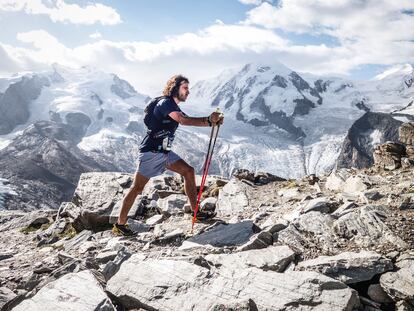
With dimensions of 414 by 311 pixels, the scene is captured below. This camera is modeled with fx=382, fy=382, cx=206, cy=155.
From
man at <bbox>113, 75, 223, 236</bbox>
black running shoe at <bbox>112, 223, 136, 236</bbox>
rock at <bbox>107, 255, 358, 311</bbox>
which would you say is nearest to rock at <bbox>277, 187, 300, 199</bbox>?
man at <bbox>113, 75, 223, 236</bbox>

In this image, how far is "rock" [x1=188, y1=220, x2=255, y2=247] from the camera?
724 cm

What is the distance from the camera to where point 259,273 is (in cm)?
551

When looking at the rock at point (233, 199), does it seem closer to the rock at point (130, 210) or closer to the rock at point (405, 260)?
the rock at point (130, 210)

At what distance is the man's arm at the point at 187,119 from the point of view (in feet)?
24.4

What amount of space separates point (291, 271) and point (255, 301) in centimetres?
83

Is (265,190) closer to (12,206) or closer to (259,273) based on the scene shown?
(259,273)

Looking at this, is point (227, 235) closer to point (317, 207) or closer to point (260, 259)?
point (260, 259)

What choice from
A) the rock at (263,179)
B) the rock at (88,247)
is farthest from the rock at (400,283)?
the rock at (263,179)

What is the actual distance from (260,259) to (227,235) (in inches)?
62.1

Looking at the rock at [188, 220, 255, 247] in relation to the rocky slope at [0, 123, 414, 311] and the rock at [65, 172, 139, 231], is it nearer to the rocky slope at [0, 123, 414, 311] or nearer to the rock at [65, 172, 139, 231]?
the rocky slope at [0, 123, 414, 311]

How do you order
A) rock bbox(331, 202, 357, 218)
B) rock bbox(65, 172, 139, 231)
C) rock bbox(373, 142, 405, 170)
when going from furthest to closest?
1. rock bbox(373, 142, 405, 170)
2. rock bbox(65, 172, 139, 231)
3. rock bbox(331, 202, 357, 218)

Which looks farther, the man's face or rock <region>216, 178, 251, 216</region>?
rock <region>216, 178, 251, 216</region>

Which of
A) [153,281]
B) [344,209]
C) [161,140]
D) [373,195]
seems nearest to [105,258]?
[153,281]

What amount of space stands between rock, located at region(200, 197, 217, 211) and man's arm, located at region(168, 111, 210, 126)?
4.07 metres
